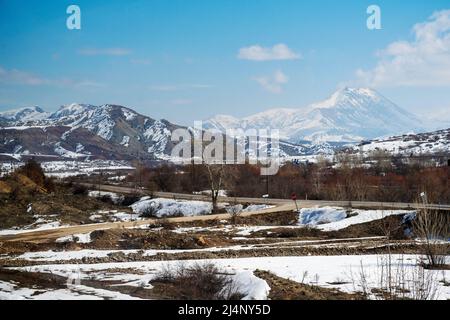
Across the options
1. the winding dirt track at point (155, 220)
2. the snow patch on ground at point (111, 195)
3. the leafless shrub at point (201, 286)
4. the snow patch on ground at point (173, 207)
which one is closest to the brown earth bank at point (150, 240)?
the winding dirt track at point (155, 220)

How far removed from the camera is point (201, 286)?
10328 millimetres

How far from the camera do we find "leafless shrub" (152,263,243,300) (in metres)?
9.77

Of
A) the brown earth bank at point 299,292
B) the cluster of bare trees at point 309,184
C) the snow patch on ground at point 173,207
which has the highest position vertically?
the cluster of bare trees at point 309,184

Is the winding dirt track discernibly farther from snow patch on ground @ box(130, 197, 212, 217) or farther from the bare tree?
the bare tree

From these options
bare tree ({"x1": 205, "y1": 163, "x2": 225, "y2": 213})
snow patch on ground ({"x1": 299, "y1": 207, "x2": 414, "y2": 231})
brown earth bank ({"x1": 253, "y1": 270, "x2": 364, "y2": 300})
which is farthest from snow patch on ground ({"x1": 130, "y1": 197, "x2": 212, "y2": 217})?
brown earth bank ({"x1": 253, "y1": 270, "x2": 364, "y2": 300})

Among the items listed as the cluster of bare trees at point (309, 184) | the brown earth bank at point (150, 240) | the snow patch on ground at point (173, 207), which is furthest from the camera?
the cluster of bare trees at point (309, 184)

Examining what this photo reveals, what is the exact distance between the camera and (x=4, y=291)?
33.0ft

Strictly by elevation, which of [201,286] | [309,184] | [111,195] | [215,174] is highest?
[215,174]

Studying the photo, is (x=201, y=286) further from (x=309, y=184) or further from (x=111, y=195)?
(x=309, y=184)

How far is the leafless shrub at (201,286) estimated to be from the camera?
977 centimetres

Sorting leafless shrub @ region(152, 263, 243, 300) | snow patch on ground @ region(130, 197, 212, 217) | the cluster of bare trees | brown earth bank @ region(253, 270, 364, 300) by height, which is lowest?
snow patch on ground @ region(130, 197, 212, 217)

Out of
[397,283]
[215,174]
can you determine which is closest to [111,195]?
[215,174]

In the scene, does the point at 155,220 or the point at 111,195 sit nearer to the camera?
the point at 155,220

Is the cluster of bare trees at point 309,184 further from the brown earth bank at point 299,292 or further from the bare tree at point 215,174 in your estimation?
the brown earth bank at point 299,292
